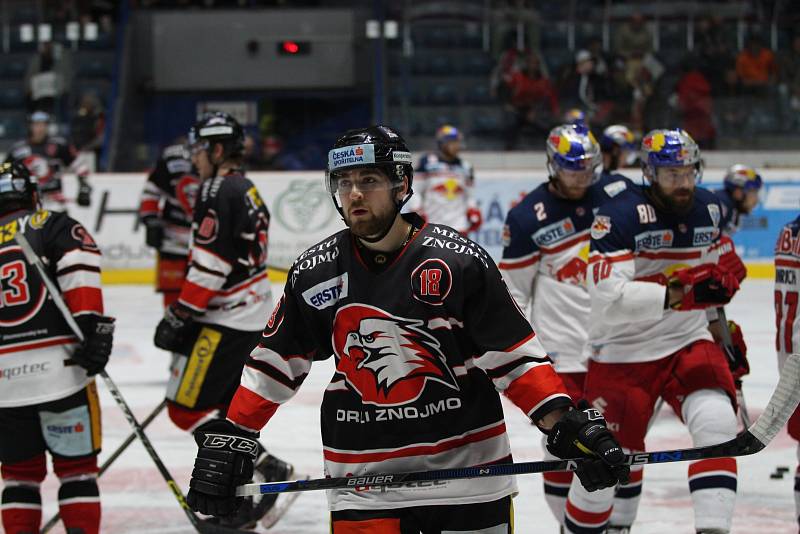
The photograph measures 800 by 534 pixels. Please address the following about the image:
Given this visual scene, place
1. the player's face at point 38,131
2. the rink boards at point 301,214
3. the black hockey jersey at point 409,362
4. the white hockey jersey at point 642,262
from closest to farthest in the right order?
the black hockey jersey at point 409,362 → the white hockey jersey at point 642,262 → the player's face at point 38,131 → the rink boards at point 301,214

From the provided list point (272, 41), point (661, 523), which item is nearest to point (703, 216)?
point (661, 523)

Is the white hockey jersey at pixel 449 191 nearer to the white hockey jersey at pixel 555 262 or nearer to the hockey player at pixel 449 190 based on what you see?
the hockey player at pixel 449 190

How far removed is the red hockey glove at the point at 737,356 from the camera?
4.03m

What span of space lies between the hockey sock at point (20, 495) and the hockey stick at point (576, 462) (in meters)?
1.28

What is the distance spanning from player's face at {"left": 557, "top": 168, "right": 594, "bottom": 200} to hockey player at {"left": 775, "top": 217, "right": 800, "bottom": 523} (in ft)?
2.43

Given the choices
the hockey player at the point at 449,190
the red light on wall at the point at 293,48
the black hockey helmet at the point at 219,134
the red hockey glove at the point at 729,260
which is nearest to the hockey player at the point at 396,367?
the red hockey glove at the point at 729,260

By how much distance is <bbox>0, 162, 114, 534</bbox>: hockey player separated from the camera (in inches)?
133

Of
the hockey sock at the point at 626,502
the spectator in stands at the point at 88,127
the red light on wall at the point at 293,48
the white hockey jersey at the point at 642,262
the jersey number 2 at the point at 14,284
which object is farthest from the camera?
the red light on wall at the point at 293,48

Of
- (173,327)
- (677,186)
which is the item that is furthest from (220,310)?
(677,186)

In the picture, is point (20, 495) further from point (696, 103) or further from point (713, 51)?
point (713, 51)

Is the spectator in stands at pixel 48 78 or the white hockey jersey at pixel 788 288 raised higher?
the white hockey jersey at pixel 788 288

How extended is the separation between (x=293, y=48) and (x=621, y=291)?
10943mm

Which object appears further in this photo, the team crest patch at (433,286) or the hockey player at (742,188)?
the hockey player at (742,188)

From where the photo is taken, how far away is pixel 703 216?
3.58 metres
